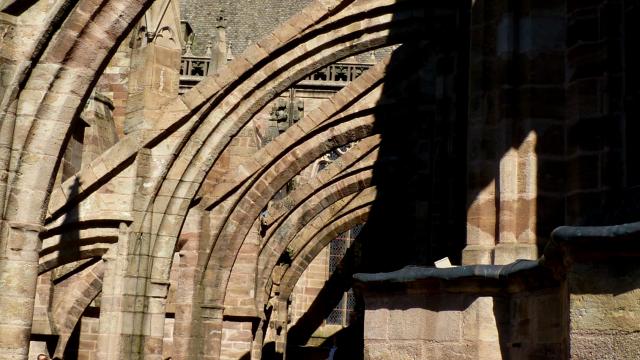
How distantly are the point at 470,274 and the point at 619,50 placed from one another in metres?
1.82

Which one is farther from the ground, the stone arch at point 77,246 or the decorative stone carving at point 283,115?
the decorative stone carving at point 283,115

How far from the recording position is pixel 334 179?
1948cm

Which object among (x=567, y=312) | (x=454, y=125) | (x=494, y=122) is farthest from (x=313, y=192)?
(x=567, y=312)

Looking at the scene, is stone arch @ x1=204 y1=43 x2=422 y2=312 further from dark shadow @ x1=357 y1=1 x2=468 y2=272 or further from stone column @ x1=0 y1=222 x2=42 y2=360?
stone column @ x1=0 y1=222 x2=42 y2=360

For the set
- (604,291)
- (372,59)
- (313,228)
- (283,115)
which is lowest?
(604,291)

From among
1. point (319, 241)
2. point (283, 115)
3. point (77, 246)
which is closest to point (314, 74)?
point (283, 115)

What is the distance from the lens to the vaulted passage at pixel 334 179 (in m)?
6.17

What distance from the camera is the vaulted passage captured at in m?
6.17

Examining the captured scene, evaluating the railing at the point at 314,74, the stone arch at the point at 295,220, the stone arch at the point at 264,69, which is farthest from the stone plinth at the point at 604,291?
the railing at the point at 314,74

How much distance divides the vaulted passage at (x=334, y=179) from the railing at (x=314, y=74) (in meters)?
5.63

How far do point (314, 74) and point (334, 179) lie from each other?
11738 mm

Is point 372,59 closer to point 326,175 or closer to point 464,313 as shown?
point 326,175

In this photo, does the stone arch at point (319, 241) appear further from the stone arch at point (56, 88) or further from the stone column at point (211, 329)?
the stone arch at point (56, 88)

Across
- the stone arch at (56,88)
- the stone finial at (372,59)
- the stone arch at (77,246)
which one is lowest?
the stone arch at (77,246)
